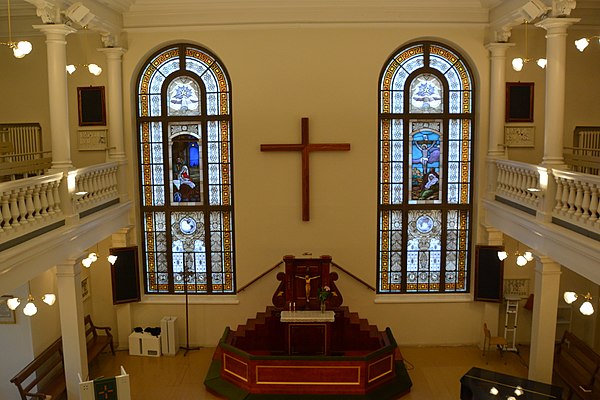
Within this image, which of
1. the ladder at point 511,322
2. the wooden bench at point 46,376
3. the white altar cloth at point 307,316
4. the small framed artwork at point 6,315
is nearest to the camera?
the wooden bench at point 46,376

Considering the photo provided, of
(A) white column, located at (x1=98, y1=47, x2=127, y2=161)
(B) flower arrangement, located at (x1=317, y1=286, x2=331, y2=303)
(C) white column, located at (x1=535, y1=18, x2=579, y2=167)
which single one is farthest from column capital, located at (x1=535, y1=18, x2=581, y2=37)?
(A) white column, located at (x1=98, y1=47, x2=127, y2=161)

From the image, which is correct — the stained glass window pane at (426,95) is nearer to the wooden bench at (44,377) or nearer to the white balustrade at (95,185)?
the white balustrade at (95,185)

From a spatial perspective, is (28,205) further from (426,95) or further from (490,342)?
(490,342)

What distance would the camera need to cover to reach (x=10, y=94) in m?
14.3

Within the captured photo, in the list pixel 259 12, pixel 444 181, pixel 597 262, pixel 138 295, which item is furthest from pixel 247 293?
pixel 597 262

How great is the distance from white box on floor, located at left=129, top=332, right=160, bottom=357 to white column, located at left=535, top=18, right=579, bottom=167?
30.6 ft

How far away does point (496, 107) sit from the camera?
14031 millimetres

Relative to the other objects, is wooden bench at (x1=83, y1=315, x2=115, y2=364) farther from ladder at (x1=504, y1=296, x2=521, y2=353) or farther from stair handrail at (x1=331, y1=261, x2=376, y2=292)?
ladder at (x1=504, y1=296, x2=521, y2=353)

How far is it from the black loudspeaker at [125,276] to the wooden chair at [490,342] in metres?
8.10

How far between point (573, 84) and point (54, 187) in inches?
441

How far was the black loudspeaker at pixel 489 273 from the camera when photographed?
47.5ft

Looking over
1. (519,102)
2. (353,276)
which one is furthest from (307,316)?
(519,102)

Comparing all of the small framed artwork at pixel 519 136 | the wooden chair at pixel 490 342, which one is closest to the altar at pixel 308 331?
the wooden chair at pixel 490 342

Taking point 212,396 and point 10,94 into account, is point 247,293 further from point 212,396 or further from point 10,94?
point 10,94
